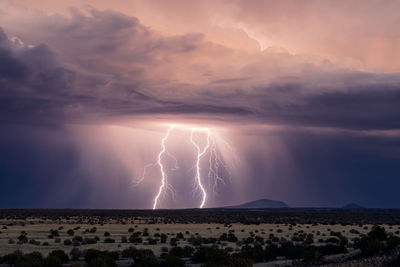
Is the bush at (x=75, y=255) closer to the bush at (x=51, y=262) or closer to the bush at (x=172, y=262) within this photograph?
the bush at (x=51, y=262)

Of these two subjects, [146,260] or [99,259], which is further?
[146,260]

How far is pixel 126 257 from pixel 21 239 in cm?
1431

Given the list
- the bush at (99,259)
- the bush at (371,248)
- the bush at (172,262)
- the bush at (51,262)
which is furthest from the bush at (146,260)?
the bush at (371,248)

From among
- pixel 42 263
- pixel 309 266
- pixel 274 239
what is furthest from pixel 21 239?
pixel 309 266

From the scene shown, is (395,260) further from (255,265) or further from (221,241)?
(221,241)

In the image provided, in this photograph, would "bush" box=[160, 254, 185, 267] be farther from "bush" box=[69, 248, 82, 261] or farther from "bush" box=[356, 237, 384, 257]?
"bush" box=[356, 237, 384, 257]

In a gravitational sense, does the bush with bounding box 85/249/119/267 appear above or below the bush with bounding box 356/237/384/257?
below

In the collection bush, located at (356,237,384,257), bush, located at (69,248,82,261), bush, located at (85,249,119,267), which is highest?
bush, located at (356,237,384,257)

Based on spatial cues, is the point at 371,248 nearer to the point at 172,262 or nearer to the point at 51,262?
the point at 172,262

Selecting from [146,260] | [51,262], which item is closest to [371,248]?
[146,260]

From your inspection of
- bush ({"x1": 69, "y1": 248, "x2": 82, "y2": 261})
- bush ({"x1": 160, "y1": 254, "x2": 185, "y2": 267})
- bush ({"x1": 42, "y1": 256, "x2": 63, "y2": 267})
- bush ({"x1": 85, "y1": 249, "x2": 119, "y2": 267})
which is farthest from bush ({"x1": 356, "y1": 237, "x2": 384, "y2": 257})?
bush ({"x1": 69, "y1": 248, "x2": 82, "y2": 261})

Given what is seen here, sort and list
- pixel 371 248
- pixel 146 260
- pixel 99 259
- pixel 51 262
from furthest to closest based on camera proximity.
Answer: pixel 146 260
pixel 99 259
pixel 371 248
pixel 51 262

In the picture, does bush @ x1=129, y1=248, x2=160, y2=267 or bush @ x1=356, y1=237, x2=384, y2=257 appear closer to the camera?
bush @ x1=356, y1=237, x2=384, y2=257

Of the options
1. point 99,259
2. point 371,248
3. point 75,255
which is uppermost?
point 371,248
